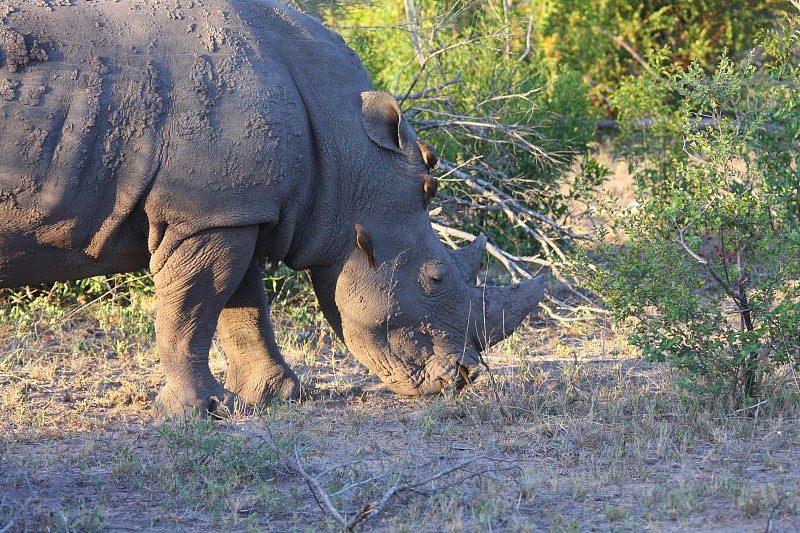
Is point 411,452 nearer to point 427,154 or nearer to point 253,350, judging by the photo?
point 253,350

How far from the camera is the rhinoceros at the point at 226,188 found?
5.56 m

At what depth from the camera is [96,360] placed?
7.75 metres

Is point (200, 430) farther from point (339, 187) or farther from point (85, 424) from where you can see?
point (339, 187)

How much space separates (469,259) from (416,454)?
63.0 inches

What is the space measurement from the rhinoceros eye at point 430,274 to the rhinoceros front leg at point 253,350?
0.97 m

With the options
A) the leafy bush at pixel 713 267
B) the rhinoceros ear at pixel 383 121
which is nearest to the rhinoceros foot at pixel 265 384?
the rhinoceros ear at pixel 383 121

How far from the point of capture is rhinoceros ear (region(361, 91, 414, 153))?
6332 mm

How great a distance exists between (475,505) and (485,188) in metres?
4.93

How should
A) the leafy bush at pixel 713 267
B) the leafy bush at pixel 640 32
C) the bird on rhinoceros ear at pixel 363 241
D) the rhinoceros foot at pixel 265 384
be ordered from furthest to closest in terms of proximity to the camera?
the leafy bush at pixel 640 32 < the rhinoceros foot at pixel 265 384 < the bird on rhinoceros ear at pixel 363 241 < the leafy bush at pixel 713 267

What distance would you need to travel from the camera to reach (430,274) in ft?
21.3

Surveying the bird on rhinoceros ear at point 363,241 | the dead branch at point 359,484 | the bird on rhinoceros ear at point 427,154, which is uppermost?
the bird on rhinoceros ear at point 427,154

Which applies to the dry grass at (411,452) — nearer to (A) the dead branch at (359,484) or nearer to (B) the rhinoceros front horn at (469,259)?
(A) the dead branch at (359,484)

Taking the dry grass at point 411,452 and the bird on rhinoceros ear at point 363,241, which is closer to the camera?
the dry grass at point 411,452

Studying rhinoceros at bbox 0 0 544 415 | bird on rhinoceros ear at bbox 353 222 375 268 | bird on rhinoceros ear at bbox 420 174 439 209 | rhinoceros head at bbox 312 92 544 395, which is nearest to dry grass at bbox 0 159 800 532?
rhinoceros head at bbox 312 92 544 395
